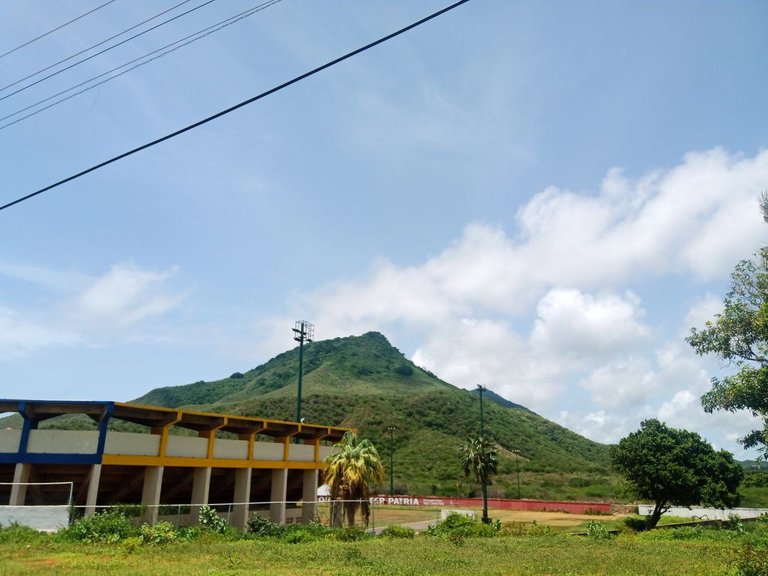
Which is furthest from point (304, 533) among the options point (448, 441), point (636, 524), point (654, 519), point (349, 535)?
point (448, 441)

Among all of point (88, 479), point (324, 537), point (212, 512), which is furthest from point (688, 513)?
point (88, 479)

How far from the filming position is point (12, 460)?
2839 cm

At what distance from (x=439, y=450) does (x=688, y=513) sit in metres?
54.6

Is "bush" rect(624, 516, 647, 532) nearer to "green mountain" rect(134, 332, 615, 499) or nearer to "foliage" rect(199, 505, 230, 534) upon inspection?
"foliage" rect(199, 505, 230, 534)

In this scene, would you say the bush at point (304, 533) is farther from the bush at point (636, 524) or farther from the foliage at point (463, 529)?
the bush at point (636, 524)

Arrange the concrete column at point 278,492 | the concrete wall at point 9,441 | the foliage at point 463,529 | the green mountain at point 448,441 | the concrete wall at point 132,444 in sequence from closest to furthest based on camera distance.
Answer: the concrete wall at point 9,441 → the concrete wall at point 132,444 → the foliage at point 463,529 → the concrete column at point 278,492 → the green mountain at point 448,441

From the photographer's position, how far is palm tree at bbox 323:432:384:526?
119ft

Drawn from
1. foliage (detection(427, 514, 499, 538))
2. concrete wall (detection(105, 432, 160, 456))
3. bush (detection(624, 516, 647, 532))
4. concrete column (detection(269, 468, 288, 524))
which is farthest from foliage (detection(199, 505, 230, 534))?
bush (detection(624, 516, 647, 532))

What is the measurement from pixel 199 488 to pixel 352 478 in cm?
973

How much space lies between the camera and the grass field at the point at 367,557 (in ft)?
62.1

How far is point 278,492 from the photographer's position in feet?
138

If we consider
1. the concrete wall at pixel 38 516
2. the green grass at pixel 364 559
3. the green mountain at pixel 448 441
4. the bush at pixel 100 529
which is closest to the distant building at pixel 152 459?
the concrete wall at pixel 38 516

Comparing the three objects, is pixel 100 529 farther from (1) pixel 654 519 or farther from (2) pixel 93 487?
(1) pixel 654 519

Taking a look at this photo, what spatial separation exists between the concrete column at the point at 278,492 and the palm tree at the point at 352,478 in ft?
18.4
